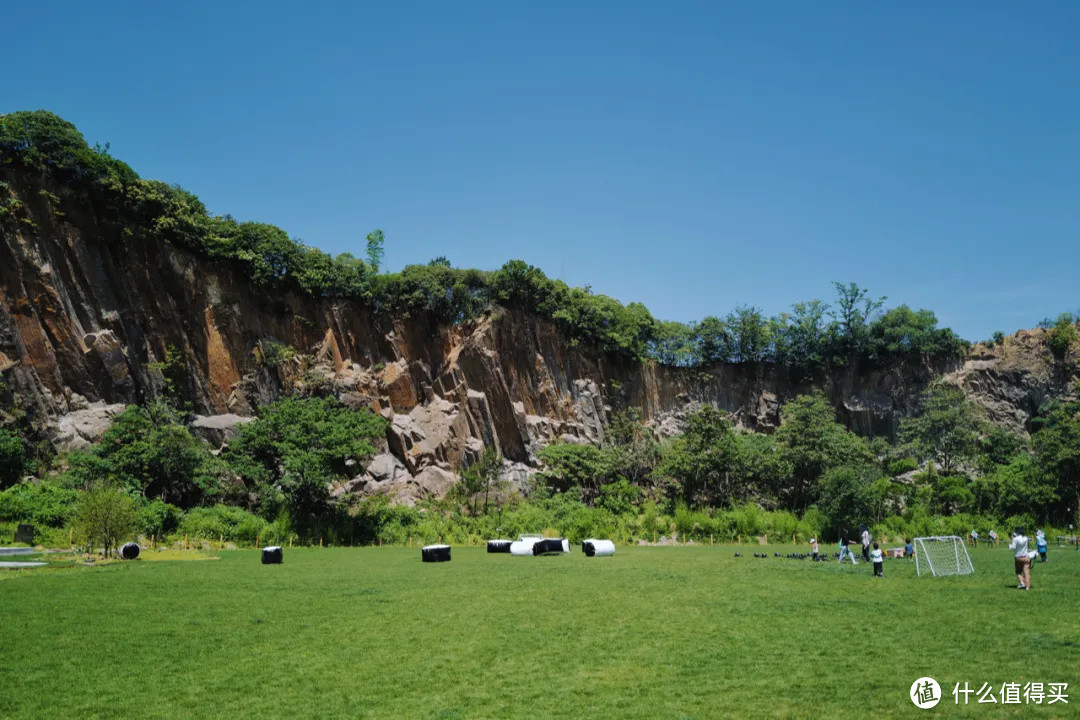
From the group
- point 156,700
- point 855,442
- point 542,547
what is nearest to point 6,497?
point 542,547

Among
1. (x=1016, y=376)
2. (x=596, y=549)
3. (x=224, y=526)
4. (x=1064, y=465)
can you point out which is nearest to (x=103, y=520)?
(x=224, y=526)

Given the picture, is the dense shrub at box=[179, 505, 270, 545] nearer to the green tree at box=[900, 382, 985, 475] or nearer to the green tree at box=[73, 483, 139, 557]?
the green tree at box=[73, 483, 139, 557]

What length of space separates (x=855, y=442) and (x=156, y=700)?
48.4 meters

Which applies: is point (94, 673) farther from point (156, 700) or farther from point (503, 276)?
point (503, 276)

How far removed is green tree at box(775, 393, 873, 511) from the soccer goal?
80.9 ft

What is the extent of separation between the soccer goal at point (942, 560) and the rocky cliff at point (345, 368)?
29723 millimetres

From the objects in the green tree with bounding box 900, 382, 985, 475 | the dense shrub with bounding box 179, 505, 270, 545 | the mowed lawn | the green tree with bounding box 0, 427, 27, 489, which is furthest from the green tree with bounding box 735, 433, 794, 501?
the green tree with bounding box 0, 427, 27, 489

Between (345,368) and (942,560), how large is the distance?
36.5m

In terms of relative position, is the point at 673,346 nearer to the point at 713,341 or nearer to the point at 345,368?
the point at 713,341

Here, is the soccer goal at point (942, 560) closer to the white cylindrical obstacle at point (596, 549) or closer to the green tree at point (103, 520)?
the white cylindrical obstacle at point (596, 549)

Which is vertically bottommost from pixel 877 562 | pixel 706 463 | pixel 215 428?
pixel 877 562

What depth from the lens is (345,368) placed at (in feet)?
158

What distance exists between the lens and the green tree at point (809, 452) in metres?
47.7

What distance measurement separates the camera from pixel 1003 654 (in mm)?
9414
